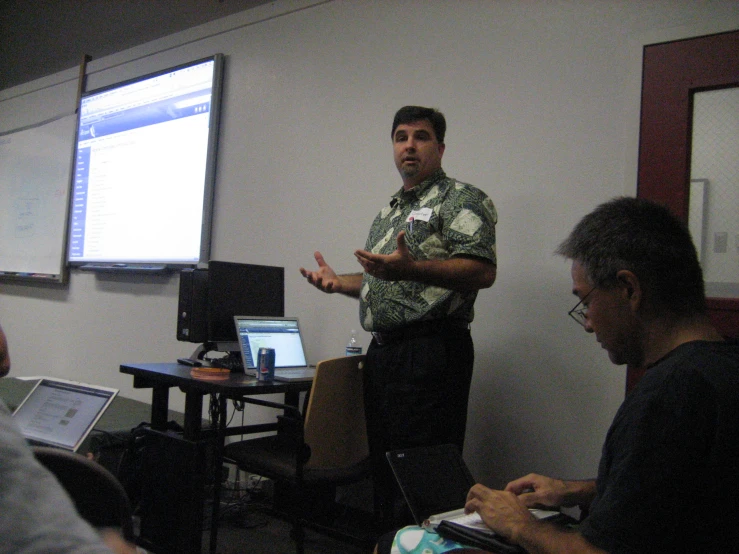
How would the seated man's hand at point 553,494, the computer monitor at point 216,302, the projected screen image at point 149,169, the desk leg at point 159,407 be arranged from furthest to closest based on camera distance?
the projected screen image at point 149,169
the computer monitor at point 216,302
the desk leg at point 159,407
the seated man's hand at point 553,494

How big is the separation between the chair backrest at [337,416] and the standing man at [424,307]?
134 mm

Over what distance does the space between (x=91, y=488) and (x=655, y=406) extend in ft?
2.85

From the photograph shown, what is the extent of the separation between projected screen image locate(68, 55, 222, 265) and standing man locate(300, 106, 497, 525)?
1.77 metres

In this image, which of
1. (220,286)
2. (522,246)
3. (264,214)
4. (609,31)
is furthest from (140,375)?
(609,31)

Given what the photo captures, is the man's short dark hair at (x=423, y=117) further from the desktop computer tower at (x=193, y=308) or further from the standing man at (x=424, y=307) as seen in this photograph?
the desktop computer tower at (x=193, y=308)

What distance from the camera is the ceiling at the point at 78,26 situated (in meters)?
4.02

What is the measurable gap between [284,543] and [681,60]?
241 cm

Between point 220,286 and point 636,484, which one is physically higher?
point 220,286

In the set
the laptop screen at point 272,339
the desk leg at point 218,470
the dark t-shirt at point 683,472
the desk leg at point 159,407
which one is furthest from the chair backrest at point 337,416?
the dark t-shirt at point 683,472

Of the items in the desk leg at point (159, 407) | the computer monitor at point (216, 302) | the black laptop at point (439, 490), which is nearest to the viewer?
the black laptop at point (439, 490)

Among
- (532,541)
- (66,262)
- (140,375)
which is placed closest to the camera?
(532,541)

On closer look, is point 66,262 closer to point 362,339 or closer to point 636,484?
point 362,339

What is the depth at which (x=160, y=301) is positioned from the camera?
152 inches

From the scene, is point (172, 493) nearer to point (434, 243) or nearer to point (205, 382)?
point (205, 382)
